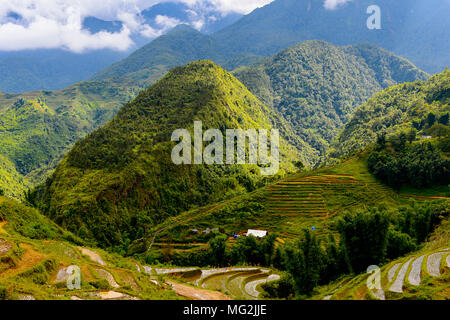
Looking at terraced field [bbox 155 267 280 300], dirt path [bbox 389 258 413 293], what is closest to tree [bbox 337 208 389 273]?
dirt path [bbox 389 258 413 293]

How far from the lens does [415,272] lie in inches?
1350

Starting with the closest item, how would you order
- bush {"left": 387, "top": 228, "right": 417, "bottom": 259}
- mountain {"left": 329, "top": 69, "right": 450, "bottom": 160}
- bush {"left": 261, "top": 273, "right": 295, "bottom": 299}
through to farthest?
bush {"left": 261, "top": 273, "right": 295, "bottom": 299}, bush {"left": 387, "top": 228, "right": 417, "bottom": 259}, mountain {"left": 329, "top": 69, "right": 450, "bottom": 160}

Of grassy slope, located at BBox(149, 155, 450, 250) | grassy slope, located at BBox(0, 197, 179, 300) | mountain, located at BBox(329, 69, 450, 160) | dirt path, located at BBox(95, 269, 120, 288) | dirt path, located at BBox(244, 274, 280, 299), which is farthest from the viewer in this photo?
mountain, located at BBox(329, 69, 450, 160)

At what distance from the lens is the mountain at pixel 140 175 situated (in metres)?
88.1

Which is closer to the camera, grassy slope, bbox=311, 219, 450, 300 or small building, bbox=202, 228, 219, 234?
A: grassy slope, bbox=311, 219, 450, 300

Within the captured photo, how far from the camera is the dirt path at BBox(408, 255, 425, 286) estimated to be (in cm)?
3185

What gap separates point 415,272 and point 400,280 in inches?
116

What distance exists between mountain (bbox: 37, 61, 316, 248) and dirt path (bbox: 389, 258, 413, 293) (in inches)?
2643

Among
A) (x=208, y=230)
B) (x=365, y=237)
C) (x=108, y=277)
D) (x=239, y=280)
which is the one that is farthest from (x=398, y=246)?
(x=208, y=230)

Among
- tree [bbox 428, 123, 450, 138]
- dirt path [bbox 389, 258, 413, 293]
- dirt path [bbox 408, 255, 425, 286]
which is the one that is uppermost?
tree [bbox 428, 123, 450, 138]

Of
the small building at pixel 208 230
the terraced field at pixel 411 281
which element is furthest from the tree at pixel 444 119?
the terraced field at pixel 411 281

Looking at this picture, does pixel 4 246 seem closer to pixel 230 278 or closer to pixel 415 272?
pixel 230 278

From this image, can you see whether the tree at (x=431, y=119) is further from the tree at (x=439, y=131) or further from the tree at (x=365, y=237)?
the tree at (x=365, y=237)

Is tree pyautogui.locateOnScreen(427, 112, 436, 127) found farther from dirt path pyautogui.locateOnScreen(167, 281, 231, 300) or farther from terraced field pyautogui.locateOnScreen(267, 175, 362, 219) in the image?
dirt path pyautogui.locateOnScreen(167, 281, 231, 300)
